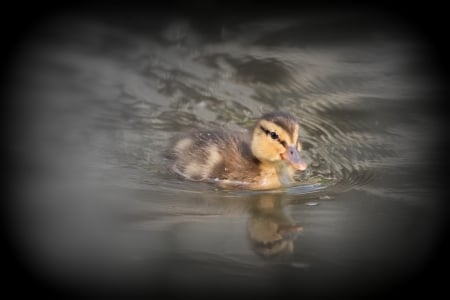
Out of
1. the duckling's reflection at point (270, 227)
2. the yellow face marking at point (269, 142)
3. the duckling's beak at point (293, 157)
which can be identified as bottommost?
the duckling's reflection at point (270, 227)

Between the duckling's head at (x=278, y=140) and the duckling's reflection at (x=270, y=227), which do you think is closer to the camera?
the duckling's reflection at (x=270, y=227)

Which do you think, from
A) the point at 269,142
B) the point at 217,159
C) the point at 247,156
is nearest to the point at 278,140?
the point at 269,142

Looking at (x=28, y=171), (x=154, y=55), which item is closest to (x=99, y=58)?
(x=154, y=55)

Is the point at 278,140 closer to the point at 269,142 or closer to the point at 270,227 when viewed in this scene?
the point at 269,142

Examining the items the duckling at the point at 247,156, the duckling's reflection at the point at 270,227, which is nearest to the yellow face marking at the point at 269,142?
the duckling at the point at 247,156

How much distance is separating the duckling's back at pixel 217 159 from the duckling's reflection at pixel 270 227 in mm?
227

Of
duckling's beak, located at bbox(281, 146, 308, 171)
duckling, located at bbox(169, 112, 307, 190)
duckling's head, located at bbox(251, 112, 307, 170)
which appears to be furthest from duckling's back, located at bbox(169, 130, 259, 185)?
duckling's beak, located at bbox(281, 146, 308, 171)

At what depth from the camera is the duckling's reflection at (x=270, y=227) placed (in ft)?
10.3

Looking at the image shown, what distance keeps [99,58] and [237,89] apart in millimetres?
1208

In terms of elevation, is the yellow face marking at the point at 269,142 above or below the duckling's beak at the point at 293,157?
above

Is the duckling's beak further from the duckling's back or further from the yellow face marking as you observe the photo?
the duckling's back

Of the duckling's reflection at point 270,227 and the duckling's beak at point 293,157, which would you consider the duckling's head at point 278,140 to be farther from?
the duckling's reflection at point 270,227

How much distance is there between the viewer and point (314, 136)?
480cm

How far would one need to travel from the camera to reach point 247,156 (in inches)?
163
